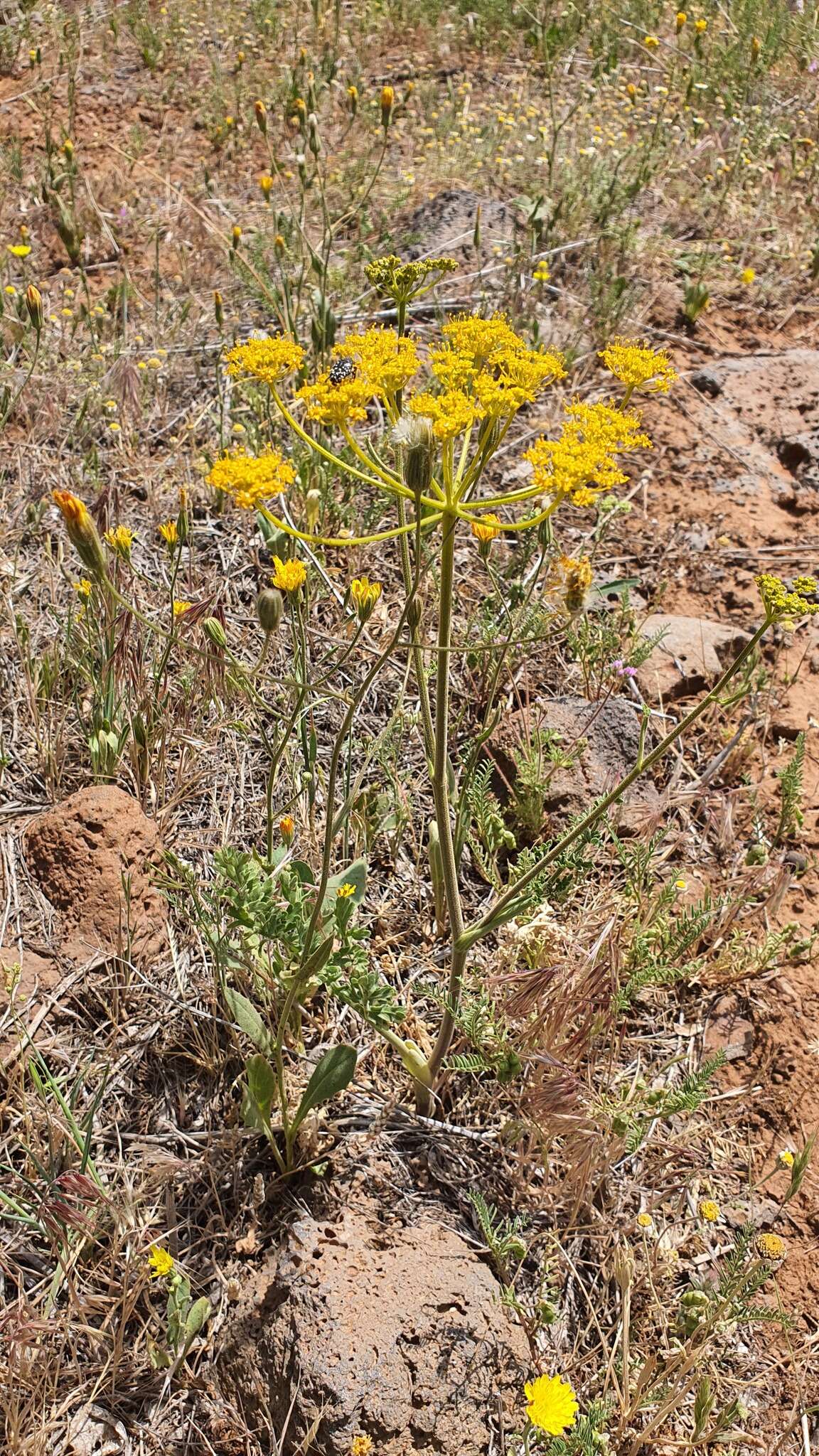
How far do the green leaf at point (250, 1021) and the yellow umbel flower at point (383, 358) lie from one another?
104 cm

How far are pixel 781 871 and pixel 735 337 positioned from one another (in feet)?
8.21

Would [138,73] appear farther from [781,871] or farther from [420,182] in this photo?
[781,871]

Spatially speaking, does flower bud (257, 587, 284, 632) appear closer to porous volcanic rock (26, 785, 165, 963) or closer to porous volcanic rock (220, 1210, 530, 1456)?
porous volcanic rock (26, 785, 165, 963)

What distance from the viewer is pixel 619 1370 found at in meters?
1.79

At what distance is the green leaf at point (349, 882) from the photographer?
183cm

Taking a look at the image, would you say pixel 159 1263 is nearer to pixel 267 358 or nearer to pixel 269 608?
pixel 269 608

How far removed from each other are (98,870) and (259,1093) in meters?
0.61

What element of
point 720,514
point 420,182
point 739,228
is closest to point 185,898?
point 720,514

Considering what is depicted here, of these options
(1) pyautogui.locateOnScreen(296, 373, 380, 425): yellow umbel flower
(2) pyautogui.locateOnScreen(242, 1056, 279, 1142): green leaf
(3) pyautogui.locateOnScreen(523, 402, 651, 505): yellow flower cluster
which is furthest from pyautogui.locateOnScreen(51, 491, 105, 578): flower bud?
(2) pyautogui.locateOnScreen(242, 1056, 279, 1142): green leaf

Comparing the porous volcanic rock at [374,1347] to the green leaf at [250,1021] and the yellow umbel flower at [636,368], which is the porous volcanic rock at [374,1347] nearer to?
the green leaf at [250,1021]

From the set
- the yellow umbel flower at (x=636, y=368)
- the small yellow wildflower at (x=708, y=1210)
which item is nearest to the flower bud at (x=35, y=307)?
the yellow umbel flower at (x=636, y=368)

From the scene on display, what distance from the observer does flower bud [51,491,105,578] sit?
5.34 ft

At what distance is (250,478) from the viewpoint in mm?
1364

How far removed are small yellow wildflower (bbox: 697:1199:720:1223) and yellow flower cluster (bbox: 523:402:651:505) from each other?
1339 millimetres
